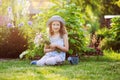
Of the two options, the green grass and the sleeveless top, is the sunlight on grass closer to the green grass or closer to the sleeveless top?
the green grass

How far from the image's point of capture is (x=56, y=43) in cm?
833

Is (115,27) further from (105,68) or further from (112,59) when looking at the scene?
(105,68)

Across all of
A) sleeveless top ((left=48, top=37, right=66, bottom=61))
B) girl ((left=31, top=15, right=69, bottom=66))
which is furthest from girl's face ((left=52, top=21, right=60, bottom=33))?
sleeveless top ((left=48, top=37, right=66, bottom=61))

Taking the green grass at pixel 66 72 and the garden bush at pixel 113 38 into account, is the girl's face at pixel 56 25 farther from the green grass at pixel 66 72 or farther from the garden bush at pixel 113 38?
the garden bush at pixel 113 38

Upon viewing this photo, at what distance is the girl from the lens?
8.05 metres

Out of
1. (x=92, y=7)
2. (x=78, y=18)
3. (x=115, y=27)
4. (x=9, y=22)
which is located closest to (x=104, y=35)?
(x=115, y=27)

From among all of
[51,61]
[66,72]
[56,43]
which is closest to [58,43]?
[56,43]

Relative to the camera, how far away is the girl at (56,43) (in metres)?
8.05

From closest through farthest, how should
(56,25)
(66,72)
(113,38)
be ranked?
(66,72) < (56,25) < (113,38)

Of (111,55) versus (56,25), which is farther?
(111,55)

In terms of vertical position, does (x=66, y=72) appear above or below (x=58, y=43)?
below

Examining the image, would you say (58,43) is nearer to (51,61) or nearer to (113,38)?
(51,61)

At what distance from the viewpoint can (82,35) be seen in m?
9.21

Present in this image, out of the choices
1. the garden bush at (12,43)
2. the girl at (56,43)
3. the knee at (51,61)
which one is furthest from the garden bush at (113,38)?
the knee at (51,61)
